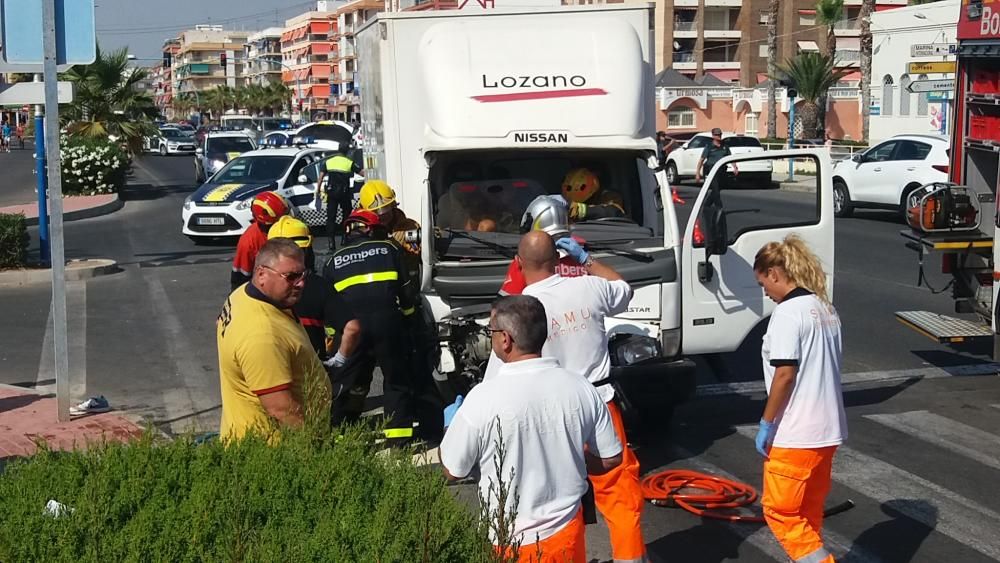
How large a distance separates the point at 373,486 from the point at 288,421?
0.80 metres

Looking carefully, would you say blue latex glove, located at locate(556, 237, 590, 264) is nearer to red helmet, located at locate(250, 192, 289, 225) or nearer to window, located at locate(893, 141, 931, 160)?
red helmet, located at locate(250, 192, 289, 225)

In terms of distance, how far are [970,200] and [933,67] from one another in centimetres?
330

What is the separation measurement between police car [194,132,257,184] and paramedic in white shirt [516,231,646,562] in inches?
1142

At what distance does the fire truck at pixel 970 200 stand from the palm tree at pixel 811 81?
37829 mm

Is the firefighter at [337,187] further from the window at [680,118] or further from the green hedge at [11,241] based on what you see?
the window at [680,118]

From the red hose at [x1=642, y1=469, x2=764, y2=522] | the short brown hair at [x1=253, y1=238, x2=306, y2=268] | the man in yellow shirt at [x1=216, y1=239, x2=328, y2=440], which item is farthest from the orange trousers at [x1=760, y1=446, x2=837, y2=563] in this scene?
the short brown hair at [x1=253, y1=238, x2=306, y2=268]

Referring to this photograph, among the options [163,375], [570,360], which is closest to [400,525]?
[570,360]

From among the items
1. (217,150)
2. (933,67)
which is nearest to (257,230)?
(933,67)

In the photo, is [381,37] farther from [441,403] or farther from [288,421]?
[288,421]

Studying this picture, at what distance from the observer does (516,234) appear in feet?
28.5

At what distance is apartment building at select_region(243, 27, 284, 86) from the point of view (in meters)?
177

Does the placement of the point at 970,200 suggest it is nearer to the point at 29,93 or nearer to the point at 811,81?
the point at 29,93

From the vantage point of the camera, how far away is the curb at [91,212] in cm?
2531

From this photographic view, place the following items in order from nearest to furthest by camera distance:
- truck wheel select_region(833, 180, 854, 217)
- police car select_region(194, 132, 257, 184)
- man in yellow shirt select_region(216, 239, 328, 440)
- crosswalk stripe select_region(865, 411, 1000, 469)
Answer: man in yellow shirt select_region(216, 239, 328, 440) < crosswalk stripe select_region(865, 411, 1000, 469) < truck wheel select_region(833, 180, 854, 217) < police car select_region(194, 132, 257, 184)
